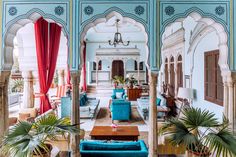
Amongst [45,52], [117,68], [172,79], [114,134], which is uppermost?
[117,68]

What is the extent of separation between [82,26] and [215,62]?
3.89m

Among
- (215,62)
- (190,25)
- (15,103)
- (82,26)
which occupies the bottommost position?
(15,103)

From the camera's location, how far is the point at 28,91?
7891 mm

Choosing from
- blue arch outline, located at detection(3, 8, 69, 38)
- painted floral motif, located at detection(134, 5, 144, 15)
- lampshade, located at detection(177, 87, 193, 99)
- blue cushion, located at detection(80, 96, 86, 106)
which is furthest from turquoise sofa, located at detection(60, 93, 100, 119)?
painted floral motif, located at detection(134, 5, 144, 15)

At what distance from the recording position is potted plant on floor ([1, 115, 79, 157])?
2.58 m

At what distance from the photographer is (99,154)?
3.67m

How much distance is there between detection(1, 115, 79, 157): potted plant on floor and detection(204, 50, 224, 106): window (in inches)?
166

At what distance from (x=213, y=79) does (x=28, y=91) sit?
593 cm

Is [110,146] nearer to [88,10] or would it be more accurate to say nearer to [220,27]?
[88,10]

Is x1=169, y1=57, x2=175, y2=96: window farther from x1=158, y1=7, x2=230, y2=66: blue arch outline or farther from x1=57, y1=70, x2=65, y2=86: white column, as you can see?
x1=158, y1=7, x2=230, y2=66: blue arch outline

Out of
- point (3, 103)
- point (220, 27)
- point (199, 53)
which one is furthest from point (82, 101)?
point (220, 27)

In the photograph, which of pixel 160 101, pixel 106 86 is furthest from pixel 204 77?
pixel 106 86

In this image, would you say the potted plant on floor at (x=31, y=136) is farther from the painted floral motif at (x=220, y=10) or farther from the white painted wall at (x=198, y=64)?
the white painted wall at (x=198, y=64)

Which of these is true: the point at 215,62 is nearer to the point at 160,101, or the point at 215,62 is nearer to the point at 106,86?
the point at 160,101
